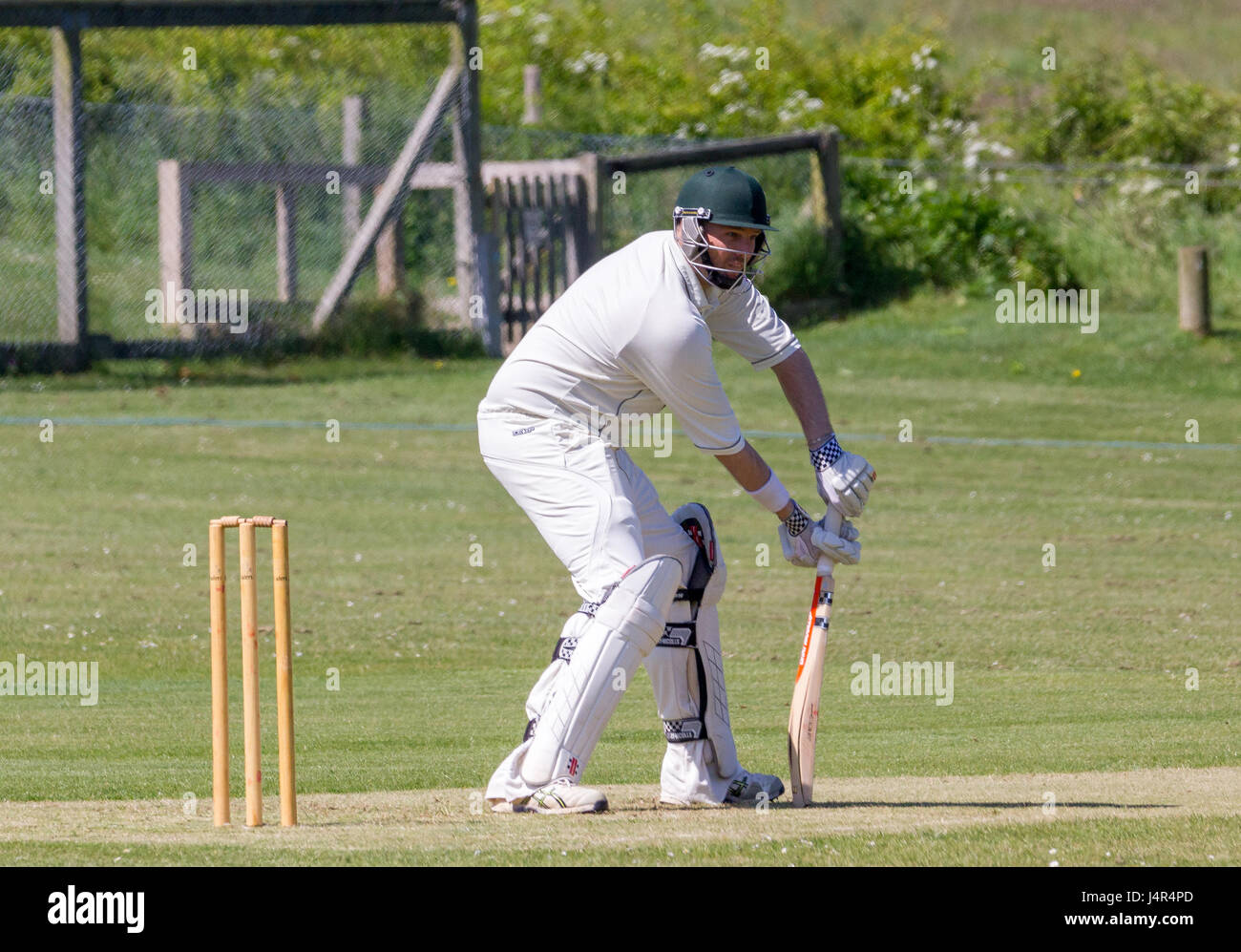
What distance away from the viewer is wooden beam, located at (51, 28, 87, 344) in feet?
71.3

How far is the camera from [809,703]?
771 centimetres

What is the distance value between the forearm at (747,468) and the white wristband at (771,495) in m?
0.02

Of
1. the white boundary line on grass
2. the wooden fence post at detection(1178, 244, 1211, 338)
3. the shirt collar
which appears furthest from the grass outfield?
the shirt collar

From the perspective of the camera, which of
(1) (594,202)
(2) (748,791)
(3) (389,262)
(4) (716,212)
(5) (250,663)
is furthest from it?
Result: (1) (594,202)

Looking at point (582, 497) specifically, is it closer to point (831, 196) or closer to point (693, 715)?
point (693, 715)

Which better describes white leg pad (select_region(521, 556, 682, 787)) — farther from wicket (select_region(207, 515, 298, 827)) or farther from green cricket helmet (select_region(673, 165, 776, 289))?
green cricket helmet (select_region(673, 165, 776, 289))

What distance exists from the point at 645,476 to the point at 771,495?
1.70 feet

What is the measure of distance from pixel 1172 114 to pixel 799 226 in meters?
9.19

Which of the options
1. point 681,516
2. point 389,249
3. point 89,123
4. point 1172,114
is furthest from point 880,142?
point 681,516

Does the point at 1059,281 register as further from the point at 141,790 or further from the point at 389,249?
the point at 141,790

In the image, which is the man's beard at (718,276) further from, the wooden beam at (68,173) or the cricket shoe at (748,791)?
the wooden beam at (68,173)

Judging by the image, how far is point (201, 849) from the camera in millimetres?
6113

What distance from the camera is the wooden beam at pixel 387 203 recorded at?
2377 cm

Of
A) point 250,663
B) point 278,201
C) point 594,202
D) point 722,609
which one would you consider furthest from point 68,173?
point 250,663
